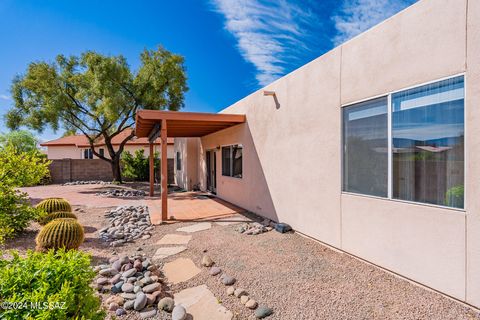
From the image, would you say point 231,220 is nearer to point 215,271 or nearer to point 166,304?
point 215,271

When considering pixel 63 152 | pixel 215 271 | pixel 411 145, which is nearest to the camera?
pixel 411 145

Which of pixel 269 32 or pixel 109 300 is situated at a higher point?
pixel 269 32

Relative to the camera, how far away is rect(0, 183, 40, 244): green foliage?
4.83 metres

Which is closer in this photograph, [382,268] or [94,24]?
[382,268]

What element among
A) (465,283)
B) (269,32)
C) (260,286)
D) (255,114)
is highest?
(269,32)

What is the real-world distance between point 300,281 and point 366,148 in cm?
261

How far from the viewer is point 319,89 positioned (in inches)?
217

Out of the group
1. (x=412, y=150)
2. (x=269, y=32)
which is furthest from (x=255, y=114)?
(x=412, y=150)

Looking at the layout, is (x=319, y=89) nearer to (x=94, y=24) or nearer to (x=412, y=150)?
(x=412, y=150)

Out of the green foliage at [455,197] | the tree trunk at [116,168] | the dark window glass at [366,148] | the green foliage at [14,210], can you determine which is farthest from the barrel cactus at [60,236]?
the tree trunk at [116,168]

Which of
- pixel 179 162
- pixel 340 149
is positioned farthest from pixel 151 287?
pixel 179 162

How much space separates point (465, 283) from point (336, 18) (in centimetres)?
728

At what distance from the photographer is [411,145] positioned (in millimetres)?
3756

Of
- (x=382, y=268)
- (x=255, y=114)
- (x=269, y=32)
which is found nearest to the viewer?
(x=382, y=268)
